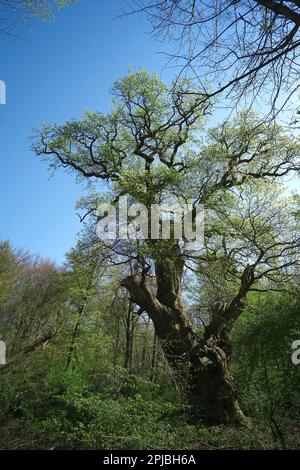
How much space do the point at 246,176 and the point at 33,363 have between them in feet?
25.3

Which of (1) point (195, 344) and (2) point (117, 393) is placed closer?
(2) point (117, 393)

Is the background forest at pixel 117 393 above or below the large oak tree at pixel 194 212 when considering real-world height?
below

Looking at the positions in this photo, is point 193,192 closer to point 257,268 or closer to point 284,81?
point 257,268

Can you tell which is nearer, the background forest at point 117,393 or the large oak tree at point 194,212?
the background forest at point 117,393

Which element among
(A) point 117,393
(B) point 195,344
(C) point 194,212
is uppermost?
(C) point 194,212

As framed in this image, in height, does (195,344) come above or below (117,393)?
above

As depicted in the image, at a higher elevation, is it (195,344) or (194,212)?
(194,212)

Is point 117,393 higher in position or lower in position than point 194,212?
lower

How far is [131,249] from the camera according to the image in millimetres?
9891

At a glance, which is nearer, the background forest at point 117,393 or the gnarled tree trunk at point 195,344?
the background forest at point 117,393

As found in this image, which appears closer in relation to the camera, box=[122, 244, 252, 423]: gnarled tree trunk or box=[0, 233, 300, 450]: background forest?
box=[0, 233, 300, 450]: background forest

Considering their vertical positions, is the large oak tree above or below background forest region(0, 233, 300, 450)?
above

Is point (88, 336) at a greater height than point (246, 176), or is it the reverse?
point (246, 176)
